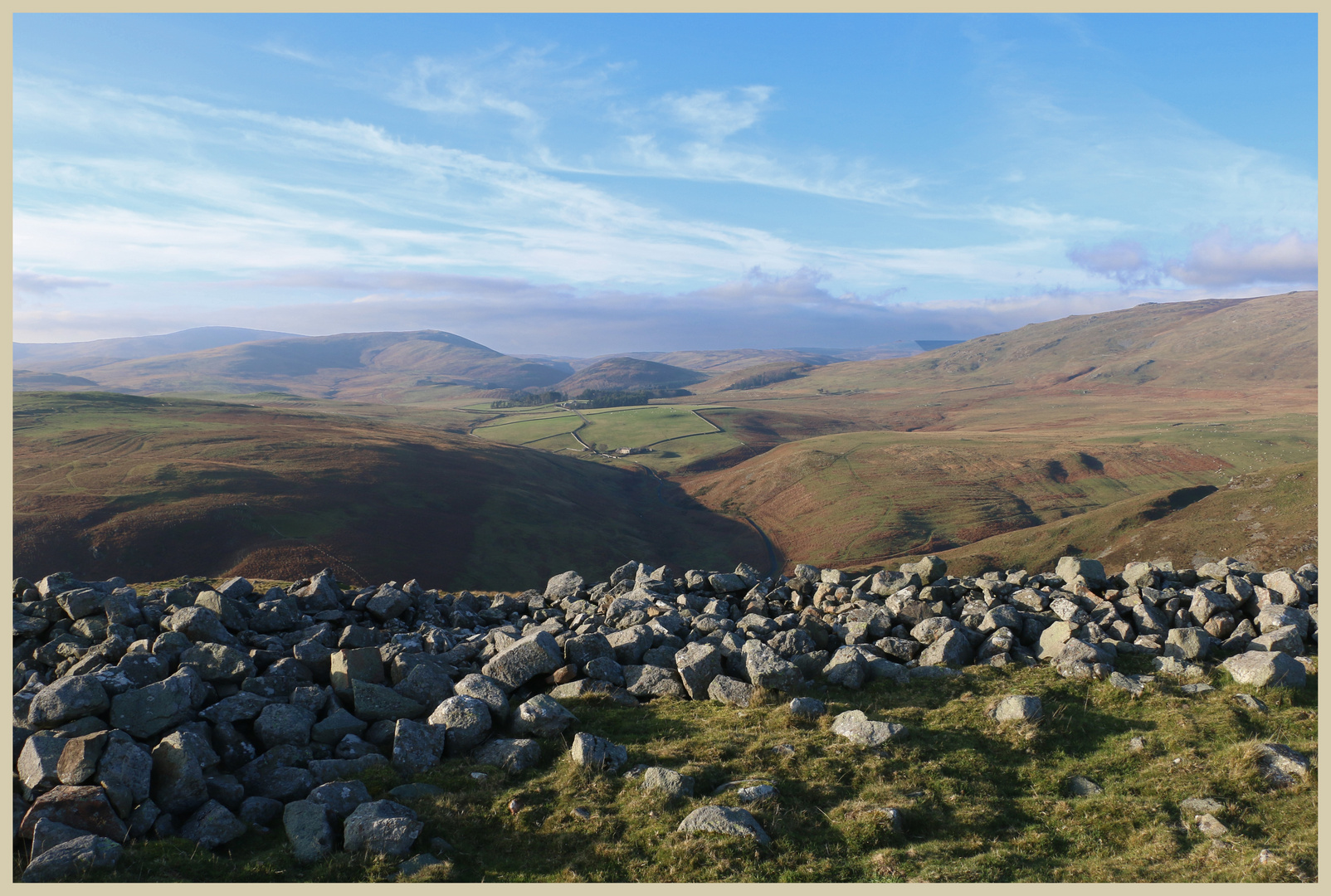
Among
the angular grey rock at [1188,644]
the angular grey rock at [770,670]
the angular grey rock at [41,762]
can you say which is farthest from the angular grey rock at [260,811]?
the angular grey rock at [1188,644]

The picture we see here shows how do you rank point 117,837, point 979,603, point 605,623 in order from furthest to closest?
point 605,623 → point 979,603 → point 117,837

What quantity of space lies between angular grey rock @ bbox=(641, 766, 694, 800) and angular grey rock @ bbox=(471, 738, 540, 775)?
8.61ft

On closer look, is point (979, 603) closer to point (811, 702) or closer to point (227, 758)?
point (811, 702)

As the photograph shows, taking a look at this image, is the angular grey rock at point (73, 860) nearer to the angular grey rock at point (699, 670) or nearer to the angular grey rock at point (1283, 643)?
the angular grey rock at point (699, 670)

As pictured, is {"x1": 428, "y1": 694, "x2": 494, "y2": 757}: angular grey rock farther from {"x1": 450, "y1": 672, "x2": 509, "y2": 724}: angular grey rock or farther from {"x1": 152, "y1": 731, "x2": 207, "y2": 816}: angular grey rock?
{"x1": 152, "y1": 731, "x2": 207, "y2": 816}: angular grey rock

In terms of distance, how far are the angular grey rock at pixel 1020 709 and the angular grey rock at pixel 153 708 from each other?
17433 mm

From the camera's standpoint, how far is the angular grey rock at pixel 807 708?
15672 mm

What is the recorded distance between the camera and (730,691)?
17062 mm

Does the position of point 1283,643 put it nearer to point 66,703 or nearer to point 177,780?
point 177,780

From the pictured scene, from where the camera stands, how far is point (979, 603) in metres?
23.1

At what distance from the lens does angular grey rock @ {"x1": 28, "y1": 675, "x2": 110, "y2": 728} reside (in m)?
13.5

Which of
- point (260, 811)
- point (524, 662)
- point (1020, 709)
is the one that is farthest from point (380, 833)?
point (1020, 709)

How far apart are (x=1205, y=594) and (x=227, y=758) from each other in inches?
1032

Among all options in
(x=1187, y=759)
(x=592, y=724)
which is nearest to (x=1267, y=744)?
(x=1187, y=759)
